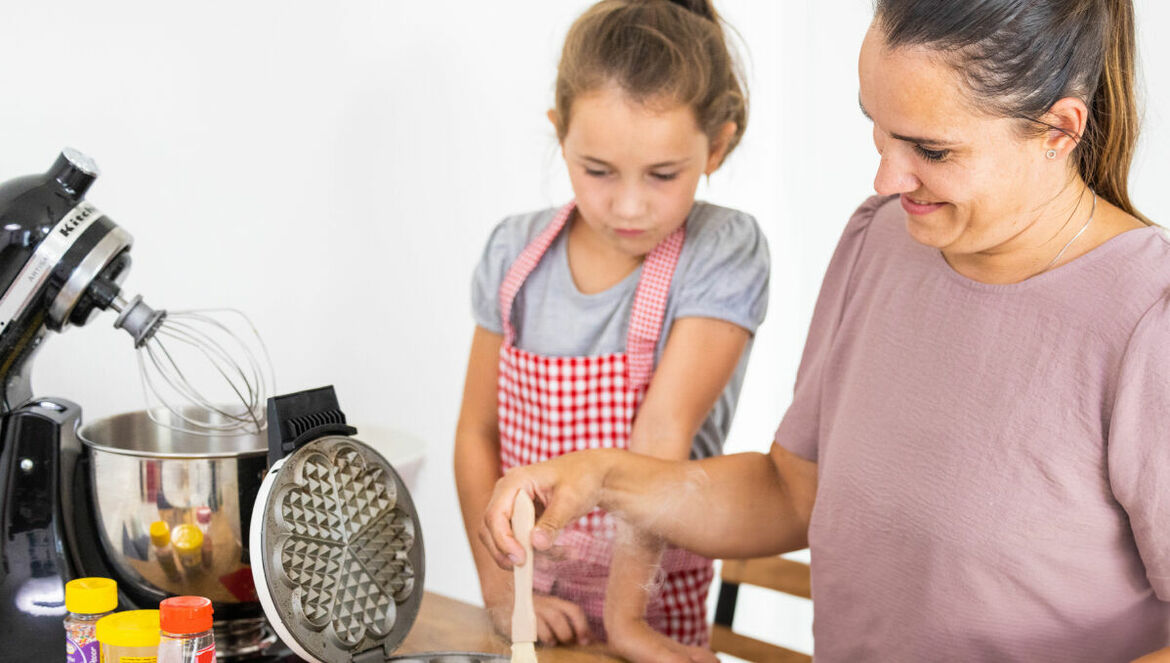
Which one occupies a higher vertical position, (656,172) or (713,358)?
(656,172)

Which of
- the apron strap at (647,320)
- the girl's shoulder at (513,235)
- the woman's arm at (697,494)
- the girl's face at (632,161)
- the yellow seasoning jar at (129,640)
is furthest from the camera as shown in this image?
the girl's shoulder at (513,235)

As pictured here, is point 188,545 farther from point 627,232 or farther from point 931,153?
point 931,153

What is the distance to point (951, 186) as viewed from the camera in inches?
35.8

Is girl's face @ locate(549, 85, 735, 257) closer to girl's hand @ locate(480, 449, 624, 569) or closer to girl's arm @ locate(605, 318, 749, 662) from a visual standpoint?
girl's arm @ locate(605, 318, 749, 662)

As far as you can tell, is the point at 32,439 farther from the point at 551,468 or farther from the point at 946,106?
the point at 946,106

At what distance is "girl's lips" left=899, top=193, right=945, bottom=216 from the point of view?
95cm

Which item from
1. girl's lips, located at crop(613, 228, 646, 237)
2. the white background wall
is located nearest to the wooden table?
girl's lips, located at crop(613, 228, 646, 237)

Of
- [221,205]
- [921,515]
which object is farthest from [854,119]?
[921,515]

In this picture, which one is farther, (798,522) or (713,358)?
(713,358)

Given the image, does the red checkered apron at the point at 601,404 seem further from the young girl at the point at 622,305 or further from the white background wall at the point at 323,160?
the white background wall at the point at 323,160

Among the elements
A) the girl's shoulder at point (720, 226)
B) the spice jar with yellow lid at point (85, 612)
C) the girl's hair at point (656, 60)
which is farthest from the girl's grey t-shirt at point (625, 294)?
the spice jar with yellow lid at point (85, 612)

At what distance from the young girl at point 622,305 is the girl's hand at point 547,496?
12cm

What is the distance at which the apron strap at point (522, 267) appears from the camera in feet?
4.86

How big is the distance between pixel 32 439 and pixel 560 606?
1.77 ft
